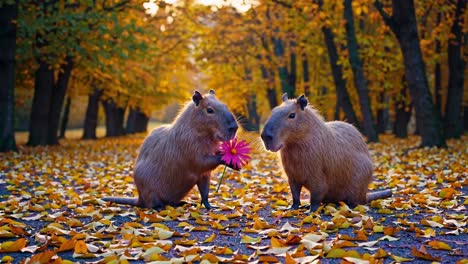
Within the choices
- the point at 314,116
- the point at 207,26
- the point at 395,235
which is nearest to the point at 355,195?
the point at 314,116

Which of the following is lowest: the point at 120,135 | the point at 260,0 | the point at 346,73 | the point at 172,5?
the point at 120,135

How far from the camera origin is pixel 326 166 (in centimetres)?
652

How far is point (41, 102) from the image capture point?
20.5 meters

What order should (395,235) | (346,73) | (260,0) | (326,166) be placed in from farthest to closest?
1. (260,0)
2. (346,73)
3. (326,166)
4. (395,235)

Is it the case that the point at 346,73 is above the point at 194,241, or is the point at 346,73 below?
above

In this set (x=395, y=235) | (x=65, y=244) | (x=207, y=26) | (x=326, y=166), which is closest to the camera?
(x=65, y=244)

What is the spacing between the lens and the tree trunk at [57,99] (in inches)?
846

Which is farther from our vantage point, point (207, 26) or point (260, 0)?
point (207, 26)

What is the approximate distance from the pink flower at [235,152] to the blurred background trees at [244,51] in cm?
824

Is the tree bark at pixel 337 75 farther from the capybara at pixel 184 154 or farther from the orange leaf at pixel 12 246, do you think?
the orange leaf at pixel 12 246

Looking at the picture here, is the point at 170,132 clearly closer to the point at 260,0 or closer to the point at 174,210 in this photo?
the point at 174,210

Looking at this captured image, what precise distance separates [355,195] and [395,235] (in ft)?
5.19

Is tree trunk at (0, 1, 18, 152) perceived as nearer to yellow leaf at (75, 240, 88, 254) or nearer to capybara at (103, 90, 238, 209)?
capybara at (103, 90, 238, 209)

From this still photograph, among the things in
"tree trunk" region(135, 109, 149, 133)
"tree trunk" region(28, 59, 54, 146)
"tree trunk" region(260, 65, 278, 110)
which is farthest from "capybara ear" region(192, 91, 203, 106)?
"tree trunk" region(135, 109, 149, 133)
